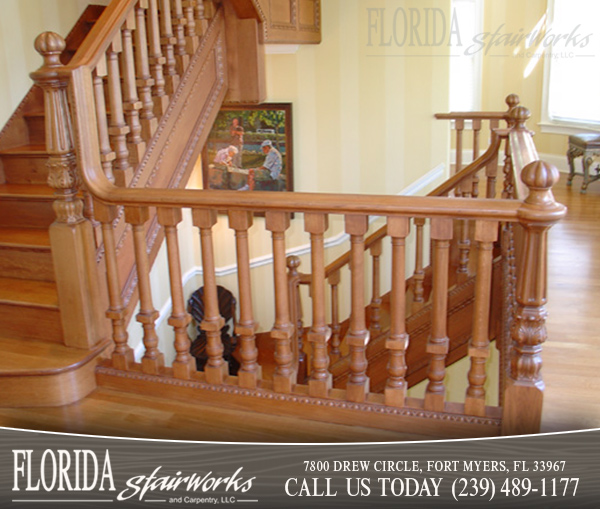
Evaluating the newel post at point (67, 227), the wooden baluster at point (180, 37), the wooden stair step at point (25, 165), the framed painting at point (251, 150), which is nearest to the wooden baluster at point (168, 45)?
→ the wooden baluster at point (180, 37)

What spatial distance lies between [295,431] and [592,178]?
5323 millimetres

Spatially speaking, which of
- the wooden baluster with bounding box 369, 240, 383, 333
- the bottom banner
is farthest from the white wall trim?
the bottom banner

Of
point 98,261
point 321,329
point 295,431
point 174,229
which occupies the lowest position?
point 295,431

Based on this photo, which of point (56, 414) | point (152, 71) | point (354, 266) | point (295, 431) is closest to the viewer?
point (354, 266)

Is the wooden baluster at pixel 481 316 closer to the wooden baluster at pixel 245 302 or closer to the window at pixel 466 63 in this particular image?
the wooden baluster at pixel 245 302

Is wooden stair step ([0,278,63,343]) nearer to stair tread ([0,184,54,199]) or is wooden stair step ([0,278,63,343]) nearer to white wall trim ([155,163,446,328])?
stair tread ([0,184,54,199])

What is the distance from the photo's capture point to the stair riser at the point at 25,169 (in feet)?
11.7

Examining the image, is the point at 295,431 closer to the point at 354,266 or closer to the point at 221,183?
the point at 354,266

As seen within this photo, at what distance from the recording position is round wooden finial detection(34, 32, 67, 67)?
236cm

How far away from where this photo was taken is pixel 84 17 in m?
4.40

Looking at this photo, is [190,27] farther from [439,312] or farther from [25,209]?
[439,312]

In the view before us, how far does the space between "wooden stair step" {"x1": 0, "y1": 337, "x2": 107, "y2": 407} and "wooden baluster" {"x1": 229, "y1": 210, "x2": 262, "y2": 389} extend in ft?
2.11

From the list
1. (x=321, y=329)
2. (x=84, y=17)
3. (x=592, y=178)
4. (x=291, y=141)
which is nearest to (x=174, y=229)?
(x=321, y=329)

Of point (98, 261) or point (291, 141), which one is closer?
point (98, 261)
